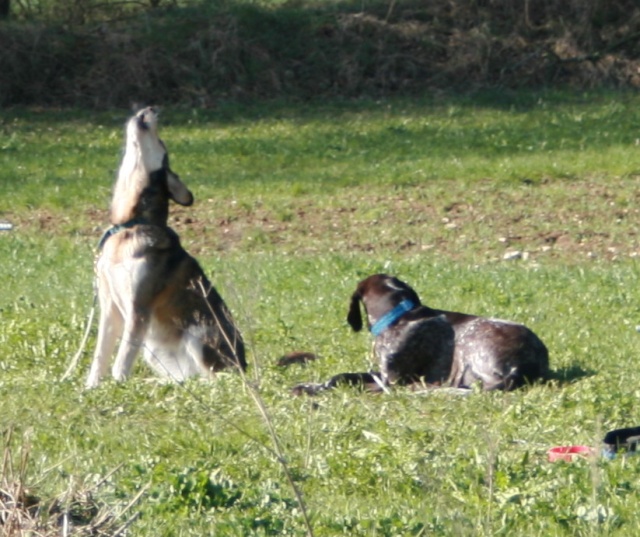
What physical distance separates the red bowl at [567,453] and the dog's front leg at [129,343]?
8.44ft

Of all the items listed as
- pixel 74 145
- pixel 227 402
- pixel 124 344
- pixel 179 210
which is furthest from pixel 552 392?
pixel 74 145

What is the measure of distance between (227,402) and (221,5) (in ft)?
66.7

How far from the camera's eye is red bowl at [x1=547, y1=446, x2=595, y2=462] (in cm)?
542

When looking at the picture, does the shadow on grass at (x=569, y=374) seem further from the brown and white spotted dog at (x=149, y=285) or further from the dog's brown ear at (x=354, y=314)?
the brown and white spotted dog at (x=149, y=285)

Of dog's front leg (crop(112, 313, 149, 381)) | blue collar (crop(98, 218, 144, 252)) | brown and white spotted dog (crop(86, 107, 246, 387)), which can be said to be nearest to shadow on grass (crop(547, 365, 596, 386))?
brown and white spotted dog (crop(86, 107, 246, 387))

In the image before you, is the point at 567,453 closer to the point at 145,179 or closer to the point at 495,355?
the point at 495,355

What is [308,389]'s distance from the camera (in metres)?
6.95

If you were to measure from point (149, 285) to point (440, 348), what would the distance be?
1.63 meters

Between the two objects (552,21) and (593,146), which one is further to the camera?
(552,21)

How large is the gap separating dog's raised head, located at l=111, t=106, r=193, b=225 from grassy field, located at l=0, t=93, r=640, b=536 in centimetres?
71

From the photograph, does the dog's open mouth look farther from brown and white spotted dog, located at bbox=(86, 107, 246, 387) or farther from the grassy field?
the grassy field

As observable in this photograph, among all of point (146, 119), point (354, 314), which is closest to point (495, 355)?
point (354, 314)

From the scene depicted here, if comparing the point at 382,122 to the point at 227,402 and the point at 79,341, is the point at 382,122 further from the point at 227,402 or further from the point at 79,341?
the point at 227,402

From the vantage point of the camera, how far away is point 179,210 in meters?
15.6
